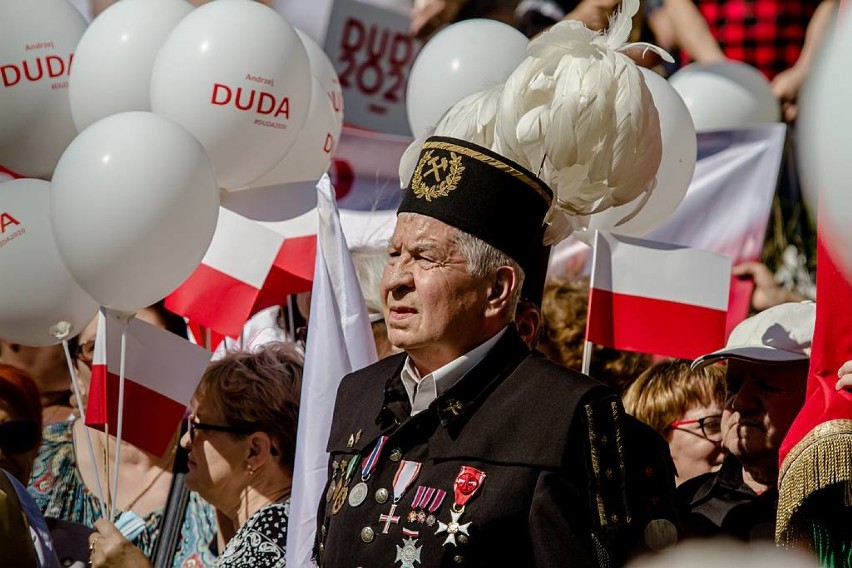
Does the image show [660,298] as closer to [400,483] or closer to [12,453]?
[400,483]

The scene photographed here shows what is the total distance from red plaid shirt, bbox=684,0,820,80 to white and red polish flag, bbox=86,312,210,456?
3.84 meters

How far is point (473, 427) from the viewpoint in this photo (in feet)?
9.42

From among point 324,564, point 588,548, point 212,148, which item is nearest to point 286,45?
point 212,148

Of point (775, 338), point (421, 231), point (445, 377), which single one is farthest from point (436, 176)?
point (775, 338)

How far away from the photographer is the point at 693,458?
4227mm

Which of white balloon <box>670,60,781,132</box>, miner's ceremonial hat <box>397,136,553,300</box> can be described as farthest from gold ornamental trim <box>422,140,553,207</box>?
A: white balloon <box>670,60,781,132</box>

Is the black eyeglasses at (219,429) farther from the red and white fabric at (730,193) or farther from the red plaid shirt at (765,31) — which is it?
the red plaid shirt at (765,31)

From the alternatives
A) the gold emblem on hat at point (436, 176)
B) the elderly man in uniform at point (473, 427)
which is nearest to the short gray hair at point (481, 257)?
the elderly man in uniform at point (473, 427)

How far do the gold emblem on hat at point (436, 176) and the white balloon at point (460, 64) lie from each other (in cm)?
159

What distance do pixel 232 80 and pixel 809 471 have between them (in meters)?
2.74

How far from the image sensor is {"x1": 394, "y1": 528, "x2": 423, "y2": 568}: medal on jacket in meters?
2.76

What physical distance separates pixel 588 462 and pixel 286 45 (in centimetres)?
250

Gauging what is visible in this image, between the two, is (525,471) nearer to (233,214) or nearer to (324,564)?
(324,564)

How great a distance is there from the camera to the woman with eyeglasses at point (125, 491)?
4.54m
